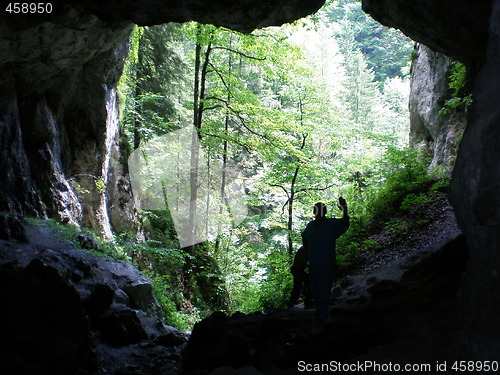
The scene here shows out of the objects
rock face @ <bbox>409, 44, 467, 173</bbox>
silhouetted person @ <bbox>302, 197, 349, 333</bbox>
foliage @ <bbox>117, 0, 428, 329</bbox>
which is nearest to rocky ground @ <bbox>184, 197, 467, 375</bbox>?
silhouetted person @ <bbox>302, 197, 349, 333</bbox>

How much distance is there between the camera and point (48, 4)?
6.80 m

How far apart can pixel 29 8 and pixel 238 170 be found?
17.4 metres

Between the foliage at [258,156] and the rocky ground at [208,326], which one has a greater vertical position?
the foliage at [258,156]

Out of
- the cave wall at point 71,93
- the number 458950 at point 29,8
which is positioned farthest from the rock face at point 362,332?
the number 458950 at point 29,8

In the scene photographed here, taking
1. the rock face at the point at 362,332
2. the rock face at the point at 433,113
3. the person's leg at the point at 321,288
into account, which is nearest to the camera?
the rock face at the point at 362,332

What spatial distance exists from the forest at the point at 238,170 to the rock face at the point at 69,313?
2.67 m

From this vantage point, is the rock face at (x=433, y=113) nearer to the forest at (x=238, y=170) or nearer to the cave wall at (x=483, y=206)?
the forest at (x=238, y=170)

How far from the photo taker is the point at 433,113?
1257 cm

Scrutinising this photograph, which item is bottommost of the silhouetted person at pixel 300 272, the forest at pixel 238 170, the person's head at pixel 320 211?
the silhouetted person at pixel 300 272

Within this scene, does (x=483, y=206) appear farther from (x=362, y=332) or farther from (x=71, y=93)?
(x=71, y=93)

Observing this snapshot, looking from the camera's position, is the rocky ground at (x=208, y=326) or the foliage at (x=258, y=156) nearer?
the rocky ground at (x=208, y=326)

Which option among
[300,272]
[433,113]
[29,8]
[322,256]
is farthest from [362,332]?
[433,113]

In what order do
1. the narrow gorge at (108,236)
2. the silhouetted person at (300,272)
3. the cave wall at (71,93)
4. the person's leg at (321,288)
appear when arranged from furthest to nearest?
the cave wall at (71,93) < the silhouetted person at (300,272) < the person's leg at (321,288) < the narrow gorge at (108,236)

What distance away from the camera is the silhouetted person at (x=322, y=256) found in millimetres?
4988
